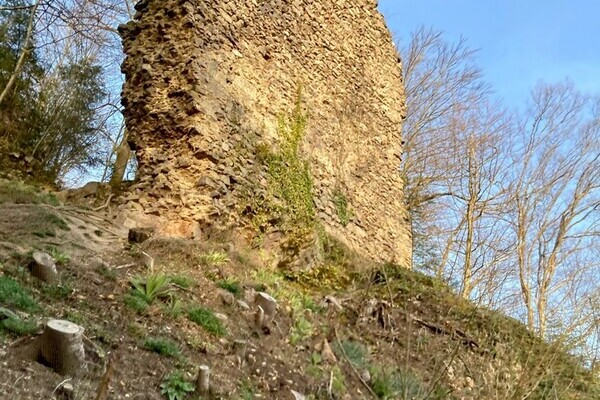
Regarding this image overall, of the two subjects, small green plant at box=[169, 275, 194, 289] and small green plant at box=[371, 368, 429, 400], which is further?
small green plant at box=[169, 275, 194, 289]


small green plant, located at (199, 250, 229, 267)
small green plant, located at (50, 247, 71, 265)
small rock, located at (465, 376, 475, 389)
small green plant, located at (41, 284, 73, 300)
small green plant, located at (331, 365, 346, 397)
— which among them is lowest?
small green plant, located at (331, 365, 346, 397)

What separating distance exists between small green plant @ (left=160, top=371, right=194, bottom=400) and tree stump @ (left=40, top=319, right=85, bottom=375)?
1.68 ft

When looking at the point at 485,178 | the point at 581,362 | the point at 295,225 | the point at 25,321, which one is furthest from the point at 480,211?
the point at 25,321

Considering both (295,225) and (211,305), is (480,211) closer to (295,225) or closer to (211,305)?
(295,225)

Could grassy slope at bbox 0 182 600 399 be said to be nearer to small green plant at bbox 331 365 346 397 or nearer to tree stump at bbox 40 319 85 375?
small green plant at bbox 331 365 346 397

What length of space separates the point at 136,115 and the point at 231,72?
140 cm

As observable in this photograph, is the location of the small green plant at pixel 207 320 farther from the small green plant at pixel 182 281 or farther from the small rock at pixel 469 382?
the small rock at pixel 469 382

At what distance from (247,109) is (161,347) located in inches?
179

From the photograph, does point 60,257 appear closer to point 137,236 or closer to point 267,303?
point 137,236

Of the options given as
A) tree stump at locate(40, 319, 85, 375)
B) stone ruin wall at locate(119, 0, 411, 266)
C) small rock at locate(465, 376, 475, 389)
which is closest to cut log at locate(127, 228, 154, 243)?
stone ruin wall at locate(119, 0, 411, 266)

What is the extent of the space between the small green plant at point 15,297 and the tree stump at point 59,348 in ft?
1.63

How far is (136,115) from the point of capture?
7.06m

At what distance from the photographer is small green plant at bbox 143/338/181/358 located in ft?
11.8

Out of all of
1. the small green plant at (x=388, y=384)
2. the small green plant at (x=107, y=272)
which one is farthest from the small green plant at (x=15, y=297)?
the small green plant at (x=388, y=384)
